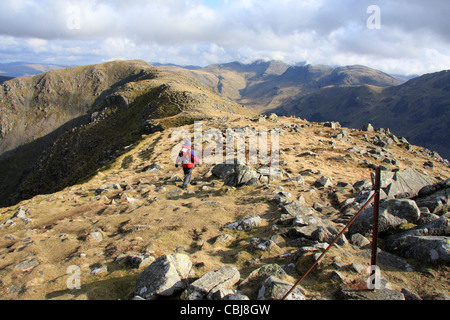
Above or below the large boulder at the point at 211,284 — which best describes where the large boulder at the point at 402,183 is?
above

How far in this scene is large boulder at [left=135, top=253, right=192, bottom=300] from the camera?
6363 mm

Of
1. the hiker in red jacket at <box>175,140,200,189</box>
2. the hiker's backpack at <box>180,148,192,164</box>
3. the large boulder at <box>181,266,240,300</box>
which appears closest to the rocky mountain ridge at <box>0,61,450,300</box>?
the large boulder at <box>181,266,240,300</box>

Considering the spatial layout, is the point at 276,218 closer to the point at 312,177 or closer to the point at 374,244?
the point at 374,244

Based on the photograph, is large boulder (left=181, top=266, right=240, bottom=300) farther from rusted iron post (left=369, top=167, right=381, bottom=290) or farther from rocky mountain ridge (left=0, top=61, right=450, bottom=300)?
rusted iron post (left=369, top=167, right=381, bottom=290)

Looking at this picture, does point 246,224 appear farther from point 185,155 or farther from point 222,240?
point 185,155

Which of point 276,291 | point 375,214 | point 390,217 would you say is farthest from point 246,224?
point 375,214

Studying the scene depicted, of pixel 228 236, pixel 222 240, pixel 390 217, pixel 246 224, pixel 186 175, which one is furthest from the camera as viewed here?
pixel 186 175

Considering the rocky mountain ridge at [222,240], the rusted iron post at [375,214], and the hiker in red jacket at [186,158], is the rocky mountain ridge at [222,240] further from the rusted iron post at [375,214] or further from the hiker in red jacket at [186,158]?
the hiker in red jacket at [186,158]

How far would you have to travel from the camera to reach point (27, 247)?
989 cm

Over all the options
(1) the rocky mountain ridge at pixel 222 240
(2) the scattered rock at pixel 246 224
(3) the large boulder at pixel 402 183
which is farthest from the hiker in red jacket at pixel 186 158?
(3) the large boulder at pixel 402 183

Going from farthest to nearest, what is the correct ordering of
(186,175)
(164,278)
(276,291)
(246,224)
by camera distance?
(186,175)
(246,224)
(164,278)
(276,291)

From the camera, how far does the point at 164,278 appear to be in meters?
6.53

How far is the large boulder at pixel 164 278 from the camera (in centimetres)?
636

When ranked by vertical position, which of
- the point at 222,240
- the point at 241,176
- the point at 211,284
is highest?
the point at 241,176
